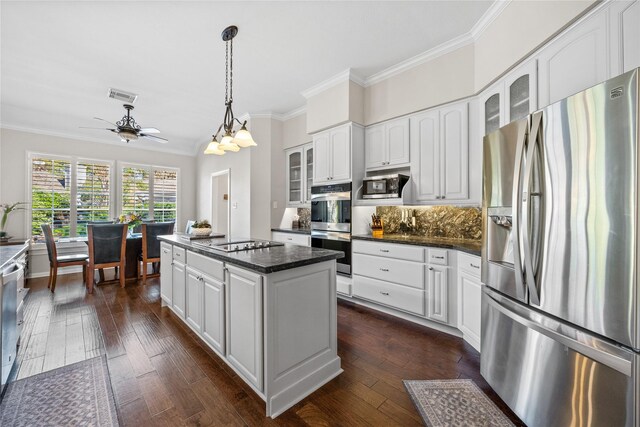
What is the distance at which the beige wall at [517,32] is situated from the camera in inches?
67.3

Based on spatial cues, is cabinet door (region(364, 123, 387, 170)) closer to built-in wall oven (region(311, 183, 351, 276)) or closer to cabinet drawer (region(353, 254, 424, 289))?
built-in wall oven (region(311, 183, 351, 276))

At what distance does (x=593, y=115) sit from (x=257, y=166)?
427 cm

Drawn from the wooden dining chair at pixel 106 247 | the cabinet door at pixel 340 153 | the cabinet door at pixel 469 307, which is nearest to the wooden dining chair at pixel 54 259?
the wooden dining chair at pixel 106 247

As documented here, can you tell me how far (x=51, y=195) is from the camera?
16.5 feet

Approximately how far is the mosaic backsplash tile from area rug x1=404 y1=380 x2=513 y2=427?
1.63 meters

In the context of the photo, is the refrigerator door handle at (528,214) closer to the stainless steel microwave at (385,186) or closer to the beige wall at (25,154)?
the stainless steel microwave at (385,186)

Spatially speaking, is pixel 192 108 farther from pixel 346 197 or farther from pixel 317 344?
pixel 317 344

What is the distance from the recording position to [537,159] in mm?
1407

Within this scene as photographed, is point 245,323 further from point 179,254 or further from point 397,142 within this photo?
point 397,142

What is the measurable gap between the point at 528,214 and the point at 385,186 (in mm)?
1766

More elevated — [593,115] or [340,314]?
[593,115]

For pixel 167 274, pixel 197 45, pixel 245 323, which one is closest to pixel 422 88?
pixel 197 45

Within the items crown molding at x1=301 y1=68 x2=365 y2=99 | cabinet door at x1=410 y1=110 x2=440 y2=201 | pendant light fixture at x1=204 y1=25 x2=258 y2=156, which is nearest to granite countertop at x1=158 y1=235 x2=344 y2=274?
pendant light fixture at x1=204 y1=25 x2=258 y2=156

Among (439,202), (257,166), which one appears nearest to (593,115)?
(439,202)
